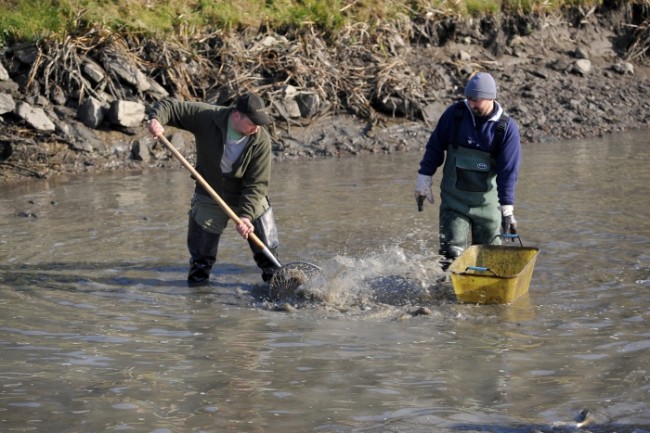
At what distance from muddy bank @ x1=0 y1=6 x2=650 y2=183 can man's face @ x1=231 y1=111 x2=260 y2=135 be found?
21.3 ft

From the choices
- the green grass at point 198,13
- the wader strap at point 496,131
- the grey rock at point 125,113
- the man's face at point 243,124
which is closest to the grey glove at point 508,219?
the wader strap at point 496,131

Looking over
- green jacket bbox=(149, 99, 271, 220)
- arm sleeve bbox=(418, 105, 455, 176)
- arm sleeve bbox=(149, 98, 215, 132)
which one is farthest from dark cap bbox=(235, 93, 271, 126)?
arm sleeve bbox=(418, 105, 455, 176)

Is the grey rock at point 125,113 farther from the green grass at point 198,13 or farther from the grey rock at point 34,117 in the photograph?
the green grass at point 198,13

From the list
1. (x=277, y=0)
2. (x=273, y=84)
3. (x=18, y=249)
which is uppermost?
(x=277, y=0)

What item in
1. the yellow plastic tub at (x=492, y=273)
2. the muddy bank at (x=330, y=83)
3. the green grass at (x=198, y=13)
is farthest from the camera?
the green grass at (x=198, y=13)

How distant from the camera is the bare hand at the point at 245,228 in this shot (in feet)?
26.4

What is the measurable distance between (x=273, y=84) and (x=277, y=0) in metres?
2.07

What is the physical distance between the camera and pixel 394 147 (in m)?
16.0

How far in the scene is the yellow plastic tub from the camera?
751cm

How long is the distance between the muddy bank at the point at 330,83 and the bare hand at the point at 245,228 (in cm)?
647

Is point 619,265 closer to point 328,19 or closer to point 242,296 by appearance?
point 242,296

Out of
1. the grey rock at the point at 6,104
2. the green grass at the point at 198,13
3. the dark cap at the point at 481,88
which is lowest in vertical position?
the grey rock at the point at 6,104

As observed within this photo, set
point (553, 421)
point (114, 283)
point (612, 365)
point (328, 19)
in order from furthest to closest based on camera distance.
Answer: point (328, 19), point (114, 283), point (612, 365), point (553, 421)

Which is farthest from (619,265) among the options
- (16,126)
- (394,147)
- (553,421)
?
(16,126)
